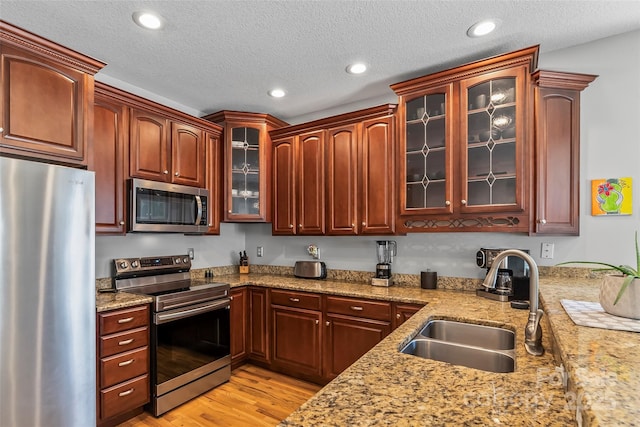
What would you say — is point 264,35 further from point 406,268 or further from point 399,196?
point 406,268

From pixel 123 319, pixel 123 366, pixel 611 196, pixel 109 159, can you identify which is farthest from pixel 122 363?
pixel 611 196

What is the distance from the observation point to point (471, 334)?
5.74ft

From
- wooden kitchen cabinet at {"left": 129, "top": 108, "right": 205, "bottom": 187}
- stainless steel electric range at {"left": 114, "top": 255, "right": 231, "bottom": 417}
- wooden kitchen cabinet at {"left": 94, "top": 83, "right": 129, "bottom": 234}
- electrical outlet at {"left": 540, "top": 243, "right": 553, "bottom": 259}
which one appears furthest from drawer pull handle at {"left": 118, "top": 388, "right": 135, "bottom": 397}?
electrical outlet at {"left": 540, "top": 243, "right": 553, "bottom": 259}

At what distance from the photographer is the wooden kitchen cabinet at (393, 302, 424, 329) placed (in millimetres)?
2447

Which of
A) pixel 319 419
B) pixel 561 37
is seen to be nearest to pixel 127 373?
pixel 319 419

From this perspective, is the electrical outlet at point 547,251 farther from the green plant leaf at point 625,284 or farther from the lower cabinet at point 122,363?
the lower cabinet at point 122,363

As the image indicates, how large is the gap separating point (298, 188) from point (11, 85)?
217 cm

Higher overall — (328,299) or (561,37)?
(561,37)

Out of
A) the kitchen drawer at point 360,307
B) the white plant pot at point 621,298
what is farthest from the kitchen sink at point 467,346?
the kitchen drawer at point 360,307

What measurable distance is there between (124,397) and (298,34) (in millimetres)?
2700

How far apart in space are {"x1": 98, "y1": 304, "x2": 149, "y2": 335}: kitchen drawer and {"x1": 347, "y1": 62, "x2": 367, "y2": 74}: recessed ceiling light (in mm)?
2371

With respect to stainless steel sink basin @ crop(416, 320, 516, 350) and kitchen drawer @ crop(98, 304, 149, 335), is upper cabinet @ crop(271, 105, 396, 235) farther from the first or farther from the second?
kitchen drawer @ crop(98, 304, 149, 335)

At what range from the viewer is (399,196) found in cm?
277

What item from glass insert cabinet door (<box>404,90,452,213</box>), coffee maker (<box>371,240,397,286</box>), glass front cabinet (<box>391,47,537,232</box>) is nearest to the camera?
glass front cabinet (<box>391,47,537,232</box>)
